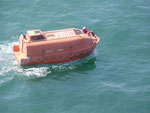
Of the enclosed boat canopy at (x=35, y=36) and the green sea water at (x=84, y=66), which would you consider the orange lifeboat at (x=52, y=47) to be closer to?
the enclosed boat canopy at (x=35, y=36)

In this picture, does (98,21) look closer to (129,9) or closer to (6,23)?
(129,9)

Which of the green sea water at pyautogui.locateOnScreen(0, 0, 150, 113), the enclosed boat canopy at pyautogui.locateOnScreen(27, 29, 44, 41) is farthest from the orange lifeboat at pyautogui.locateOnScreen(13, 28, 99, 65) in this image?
the green sea water at pyautogui.locateOnScreen(0, 0, 150, 113)

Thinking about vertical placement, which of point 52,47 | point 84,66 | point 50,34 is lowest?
point 84,66

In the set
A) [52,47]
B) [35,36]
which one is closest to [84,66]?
[52,47]

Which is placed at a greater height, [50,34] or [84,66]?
[50,34]

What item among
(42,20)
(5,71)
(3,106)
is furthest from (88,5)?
(3,106)

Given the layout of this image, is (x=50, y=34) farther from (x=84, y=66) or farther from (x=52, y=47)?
(x=84, y=66)

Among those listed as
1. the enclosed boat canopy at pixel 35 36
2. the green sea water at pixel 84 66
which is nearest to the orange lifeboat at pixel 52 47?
the enclosed boat canopy at pixel 35 36
